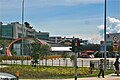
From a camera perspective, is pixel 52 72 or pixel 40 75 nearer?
pixel 40 75

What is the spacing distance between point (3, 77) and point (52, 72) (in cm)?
1997

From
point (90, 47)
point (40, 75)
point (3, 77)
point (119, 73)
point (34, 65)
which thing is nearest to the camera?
point (3, 77)

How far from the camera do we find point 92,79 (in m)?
31.9

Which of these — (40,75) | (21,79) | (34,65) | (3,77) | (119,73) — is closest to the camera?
(3,77)

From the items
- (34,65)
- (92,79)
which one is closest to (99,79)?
(92,79)

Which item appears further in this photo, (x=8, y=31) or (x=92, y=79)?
(x=8, y=31)

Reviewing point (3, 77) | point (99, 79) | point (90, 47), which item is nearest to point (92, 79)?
point (99, 79)

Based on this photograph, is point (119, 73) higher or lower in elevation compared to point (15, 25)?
lower

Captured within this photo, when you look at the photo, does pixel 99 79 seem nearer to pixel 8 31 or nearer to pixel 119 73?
pixel 119 73

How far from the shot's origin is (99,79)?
32188mm

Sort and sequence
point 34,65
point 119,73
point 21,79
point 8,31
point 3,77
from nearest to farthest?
point 3,77 < point 21,79 < point 119,73 < point 34,65 < point 8,31

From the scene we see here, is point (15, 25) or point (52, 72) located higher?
point (15, 25)

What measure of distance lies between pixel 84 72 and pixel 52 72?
3.54 meters

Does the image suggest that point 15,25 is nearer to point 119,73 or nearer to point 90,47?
point 90,47
